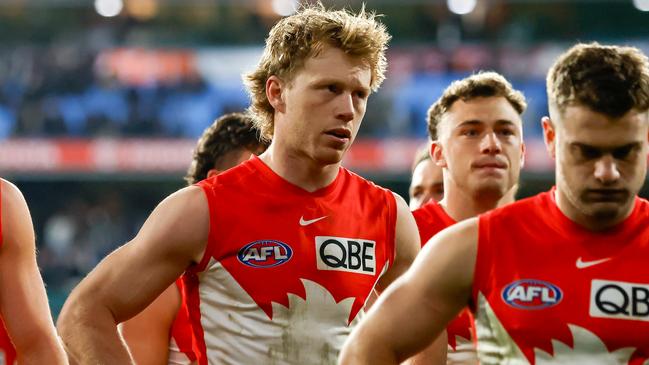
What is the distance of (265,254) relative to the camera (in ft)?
12.9

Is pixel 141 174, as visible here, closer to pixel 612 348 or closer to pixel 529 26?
pixel 529 26

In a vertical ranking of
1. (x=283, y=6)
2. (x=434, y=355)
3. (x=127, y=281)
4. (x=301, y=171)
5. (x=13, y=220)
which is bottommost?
(x=434, y=355)

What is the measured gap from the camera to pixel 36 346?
3963 mm

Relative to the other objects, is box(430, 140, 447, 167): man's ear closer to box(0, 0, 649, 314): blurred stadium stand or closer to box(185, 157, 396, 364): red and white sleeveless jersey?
box(185, 157, 396, 364): red and white sleeveless jersey

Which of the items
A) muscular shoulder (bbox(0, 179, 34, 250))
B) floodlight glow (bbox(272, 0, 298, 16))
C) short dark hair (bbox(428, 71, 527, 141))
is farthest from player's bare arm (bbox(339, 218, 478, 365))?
floodlight glow (bbox(272, 0, 298, 16))

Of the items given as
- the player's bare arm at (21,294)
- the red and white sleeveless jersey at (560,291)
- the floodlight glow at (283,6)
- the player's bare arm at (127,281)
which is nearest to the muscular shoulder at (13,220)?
the player's bare arm at (21,294)

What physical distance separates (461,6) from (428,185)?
1694 centimetres

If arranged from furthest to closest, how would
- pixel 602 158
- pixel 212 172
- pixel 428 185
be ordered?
pixel 428 185 < pixel 212 172 < pixel 602 158

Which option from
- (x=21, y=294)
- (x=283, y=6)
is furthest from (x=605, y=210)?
(x=283, y=6)

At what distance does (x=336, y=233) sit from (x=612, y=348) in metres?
1.15

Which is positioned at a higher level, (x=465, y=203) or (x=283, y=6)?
(x=283, y=6)

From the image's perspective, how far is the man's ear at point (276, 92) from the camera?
4203 millimetres

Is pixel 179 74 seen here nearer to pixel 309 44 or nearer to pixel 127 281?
pixel 309 44

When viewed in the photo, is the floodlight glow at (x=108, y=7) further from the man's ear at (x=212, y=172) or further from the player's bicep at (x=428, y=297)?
the player's bicep at (x=428, y=297)
